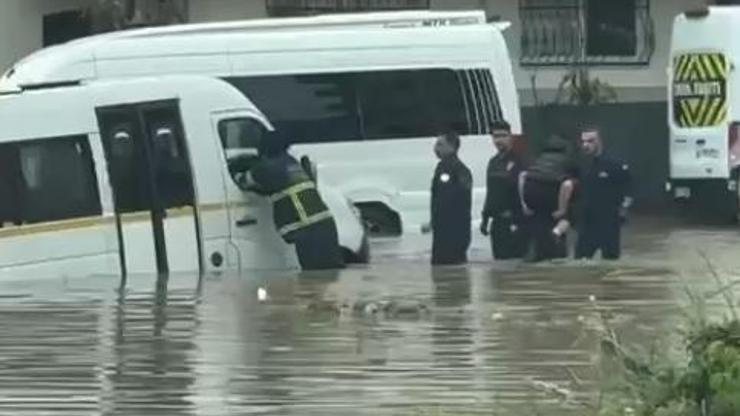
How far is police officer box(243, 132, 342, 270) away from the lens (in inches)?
771

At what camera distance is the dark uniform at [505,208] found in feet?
68.1

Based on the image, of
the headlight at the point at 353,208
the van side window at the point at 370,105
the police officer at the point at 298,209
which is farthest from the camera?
the van side window at the point at 370,105

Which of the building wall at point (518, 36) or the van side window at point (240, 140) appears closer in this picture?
the van side window at point (240, 140)

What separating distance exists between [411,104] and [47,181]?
574 cm

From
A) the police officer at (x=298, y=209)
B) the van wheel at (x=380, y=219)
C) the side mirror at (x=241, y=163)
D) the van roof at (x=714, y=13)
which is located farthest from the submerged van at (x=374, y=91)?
the van roof at (x=714, y=13)

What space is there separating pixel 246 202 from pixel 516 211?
9.29 feet


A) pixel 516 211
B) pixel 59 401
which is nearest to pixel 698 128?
pixel 516 211

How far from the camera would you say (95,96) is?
19125 millimetres

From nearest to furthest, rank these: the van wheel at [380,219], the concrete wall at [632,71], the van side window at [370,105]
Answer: the van wheel at [380,219], the van side window at [370,105], the concrete wall at [632,71]

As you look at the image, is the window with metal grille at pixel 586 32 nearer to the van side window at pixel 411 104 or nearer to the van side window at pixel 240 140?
the van side window at pixel 411 104

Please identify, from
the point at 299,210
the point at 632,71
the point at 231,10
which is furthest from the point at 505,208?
the point at 231,10

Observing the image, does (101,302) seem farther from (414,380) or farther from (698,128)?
(698,128)

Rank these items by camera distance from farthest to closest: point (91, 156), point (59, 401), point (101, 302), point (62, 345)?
point (91, 156), point (101, 302), point (62, 345), point (59, 401)

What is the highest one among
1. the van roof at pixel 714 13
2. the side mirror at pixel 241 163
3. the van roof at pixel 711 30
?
the side mirror at pixel 241 163
